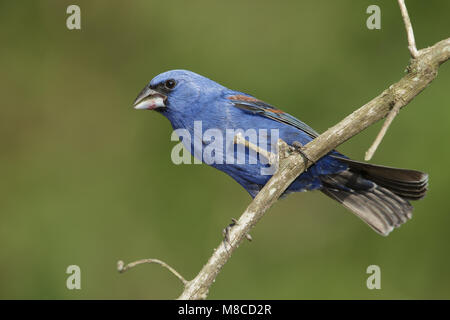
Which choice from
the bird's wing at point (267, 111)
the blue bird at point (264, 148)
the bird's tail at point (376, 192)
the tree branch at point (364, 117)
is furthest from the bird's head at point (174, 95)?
the tree branch at point (364, 117)

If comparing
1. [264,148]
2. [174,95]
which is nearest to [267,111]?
[264,148]

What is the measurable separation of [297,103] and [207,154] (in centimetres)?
231

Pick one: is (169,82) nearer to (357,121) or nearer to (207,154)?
(207,154)

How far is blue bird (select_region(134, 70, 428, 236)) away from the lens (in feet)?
12.2

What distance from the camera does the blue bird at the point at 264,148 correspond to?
3711 millimetres

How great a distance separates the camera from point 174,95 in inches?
153

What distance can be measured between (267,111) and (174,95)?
26.1 inches

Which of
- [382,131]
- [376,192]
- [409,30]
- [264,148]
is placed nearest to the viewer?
[382,131]

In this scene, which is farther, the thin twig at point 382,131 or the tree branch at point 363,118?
the tree branch at point 363,118

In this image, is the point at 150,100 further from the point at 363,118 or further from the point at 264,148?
the point at 363,118

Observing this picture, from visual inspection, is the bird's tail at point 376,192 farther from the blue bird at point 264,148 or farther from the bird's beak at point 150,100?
the bird's beak at point 150,100

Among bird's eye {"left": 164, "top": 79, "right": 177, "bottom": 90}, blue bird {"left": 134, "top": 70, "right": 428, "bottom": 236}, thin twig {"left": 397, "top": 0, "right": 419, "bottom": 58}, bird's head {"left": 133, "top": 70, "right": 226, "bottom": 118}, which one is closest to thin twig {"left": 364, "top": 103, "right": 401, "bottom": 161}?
thin twig {"left": 397, "top": 0, "right": 419, "bottom": 58}

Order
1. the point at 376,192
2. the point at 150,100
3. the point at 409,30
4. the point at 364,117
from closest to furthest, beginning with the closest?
the point at 409,30 < the point at 364,117 < the point at 150,100 < the point at 376,192

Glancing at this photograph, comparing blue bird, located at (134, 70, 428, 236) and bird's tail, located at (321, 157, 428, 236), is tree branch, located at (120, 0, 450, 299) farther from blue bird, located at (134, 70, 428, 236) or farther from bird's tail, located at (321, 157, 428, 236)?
bird's tail, located at (321, 157, 428, 236)
